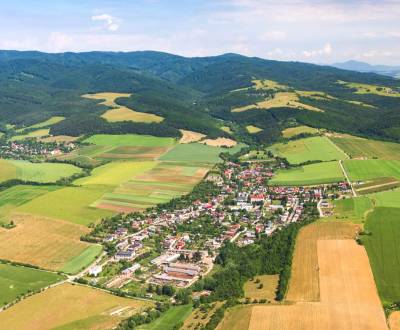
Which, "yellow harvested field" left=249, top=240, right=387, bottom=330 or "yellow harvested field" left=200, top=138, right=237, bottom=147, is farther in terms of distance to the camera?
"yellow harvested field" left=200, top=138, right=237, bottom=147

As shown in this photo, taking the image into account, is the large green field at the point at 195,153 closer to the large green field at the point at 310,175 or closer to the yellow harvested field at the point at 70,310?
the large green field at the point at 310,175

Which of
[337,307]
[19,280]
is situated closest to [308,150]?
[337,307]

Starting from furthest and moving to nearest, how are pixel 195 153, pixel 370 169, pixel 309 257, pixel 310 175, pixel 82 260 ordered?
pixel 195 153 < pixel 310 175 < pixel 370 169 < pixel 82 260 < pixel 309 257

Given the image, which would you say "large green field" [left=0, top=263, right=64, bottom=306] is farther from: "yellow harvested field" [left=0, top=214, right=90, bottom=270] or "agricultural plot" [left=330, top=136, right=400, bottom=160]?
"agricultural plot" [left=330, top=136, right=400, bottom=160]

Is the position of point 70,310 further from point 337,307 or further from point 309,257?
point 309,257

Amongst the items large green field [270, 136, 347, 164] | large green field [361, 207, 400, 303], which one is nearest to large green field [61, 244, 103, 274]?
large green field [361, 207, 400, 303]

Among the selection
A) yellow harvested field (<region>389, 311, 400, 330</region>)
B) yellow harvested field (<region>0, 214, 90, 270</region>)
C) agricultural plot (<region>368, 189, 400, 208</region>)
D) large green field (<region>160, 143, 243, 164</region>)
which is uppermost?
large green field (<region>160, 143, 243, 164</region>)

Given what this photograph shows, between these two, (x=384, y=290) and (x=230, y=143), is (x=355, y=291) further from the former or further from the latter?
(x=230, y=143)

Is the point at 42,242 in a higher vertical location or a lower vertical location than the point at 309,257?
lower
